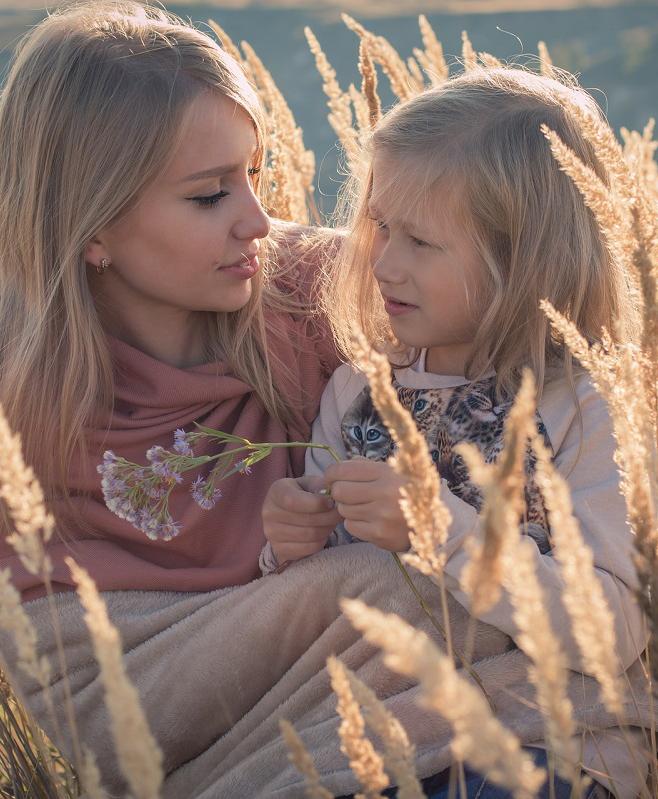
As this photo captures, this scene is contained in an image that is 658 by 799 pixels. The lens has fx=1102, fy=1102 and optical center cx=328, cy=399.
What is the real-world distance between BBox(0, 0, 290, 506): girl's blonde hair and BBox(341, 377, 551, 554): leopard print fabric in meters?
0.28

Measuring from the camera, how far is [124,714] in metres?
0.85

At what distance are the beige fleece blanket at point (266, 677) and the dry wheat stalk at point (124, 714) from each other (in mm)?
959

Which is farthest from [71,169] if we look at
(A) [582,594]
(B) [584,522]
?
(A) [582,594]

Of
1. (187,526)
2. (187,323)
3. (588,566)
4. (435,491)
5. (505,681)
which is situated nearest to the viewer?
(588,566)

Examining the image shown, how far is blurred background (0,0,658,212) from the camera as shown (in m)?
9.77

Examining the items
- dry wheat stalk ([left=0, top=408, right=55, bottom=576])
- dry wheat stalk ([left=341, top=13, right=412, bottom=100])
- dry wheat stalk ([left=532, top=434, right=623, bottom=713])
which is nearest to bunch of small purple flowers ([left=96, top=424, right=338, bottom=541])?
dry wheat stalk ([left=0, top=408, right=55, bottom=576])

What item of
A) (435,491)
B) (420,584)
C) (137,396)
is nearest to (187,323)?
(137,396)

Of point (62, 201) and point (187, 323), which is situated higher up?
point (62, 201)

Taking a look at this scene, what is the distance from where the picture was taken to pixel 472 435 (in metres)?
2.10

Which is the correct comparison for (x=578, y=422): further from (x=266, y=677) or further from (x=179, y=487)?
(x=179, y=487)

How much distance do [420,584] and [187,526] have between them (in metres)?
0.61

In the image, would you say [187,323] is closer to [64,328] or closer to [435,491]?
[64,328]

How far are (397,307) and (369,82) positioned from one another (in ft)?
2.83

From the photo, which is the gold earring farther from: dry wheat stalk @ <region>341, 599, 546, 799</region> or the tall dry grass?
dry wheat stalk @ <region>341, 599, 546, 799</region>
